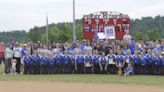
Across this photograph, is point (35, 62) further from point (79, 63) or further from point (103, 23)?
point (103, 23)

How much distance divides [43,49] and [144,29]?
6744 centimetres

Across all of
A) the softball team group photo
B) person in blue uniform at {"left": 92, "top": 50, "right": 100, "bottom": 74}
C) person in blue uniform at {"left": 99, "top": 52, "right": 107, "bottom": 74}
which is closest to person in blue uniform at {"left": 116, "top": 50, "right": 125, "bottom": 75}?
the softball team group photo

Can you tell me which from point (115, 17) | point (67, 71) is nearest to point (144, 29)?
point (115, 17)

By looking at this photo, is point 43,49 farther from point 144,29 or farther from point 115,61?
point 144,29

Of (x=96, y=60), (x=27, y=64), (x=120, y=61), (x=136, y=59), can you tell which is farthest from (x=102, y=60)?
(x=27, y=64)

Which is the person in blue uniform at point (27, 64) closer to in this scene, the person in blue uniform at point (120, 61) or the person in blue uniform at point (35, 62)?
the person in blue uniform at point (35, 62)

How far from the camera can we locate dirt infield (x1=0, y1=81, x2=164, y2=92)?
1529cm

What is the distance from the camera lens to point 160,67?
21.4 metres

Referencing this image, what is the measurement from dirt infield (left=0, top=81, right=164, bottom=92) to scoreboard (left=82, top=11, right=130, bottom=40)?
1096 cm

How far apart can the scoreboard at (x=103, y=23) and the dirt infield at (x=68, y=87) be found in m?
11.0

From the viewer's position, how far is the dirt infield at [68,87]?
15.3 m

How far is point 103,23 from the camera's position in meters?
28.3

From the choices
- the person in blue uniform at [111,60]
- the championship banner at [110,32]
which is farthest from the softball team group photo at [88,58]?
the championship banner at [110,32]

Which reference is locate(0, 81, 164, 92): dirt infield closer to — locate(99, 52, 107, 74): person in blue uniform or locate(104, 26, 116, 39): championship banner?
locate(99, 52, 107, 74): person in blue uniform
